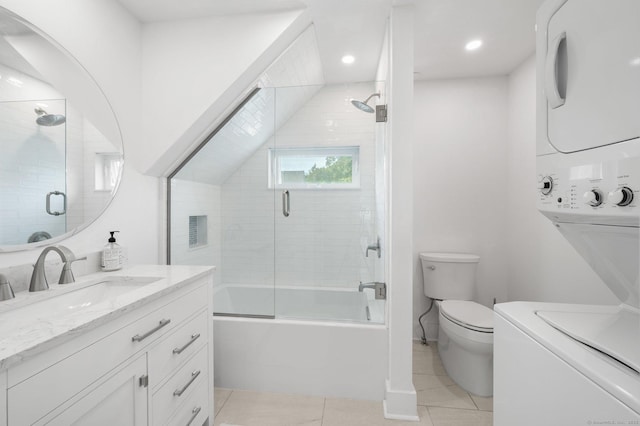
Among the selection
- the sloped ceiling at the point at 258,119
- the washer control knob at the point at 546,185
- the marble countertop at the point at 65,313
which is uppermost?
the sloped ceiling at the point at 258,119

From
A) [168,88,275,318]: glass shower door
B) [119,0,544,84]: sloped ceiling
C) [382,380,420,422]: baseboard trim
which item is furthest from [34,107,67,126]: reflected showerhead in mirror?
[382,380,420,422]: baseboard trim

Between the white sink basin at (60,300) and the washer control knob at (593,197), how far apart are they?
1.51 meters

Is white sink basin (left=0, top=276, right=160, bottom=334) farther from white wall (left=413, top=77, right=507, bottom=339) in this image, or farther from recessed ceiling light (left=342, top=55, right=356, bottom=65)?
white wall (left=413, top=77, right=507, bottom=339)

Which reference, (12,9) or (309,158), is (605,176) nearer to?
(309,158)

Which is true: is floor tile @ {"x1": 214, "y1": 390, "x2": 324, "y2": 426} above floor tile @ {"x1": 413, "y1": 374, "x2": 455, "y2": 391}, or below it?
above

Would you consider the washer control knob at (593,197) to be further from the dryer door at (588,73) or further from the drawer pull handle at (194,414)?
the drawer pull handle at (194,414)

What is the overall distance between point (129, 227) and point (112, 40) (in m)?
1.11

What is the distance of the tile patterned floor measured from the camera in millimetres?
1522

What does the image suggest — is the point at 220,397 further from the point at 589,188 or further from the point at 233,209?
the point at 589,188

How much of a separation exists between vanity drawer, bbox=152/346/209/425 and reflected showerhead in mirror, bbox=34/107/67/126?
126 centimetres

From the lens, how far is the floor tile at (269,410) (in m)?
1.53

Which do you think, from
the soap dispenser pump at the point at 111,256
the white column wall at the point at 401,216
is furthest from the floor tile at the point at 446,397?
the soap dispenser pump at the point at 111,256

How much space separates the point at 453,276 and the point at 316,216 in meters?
1.26

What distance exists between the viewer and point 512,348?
2.70 ft
